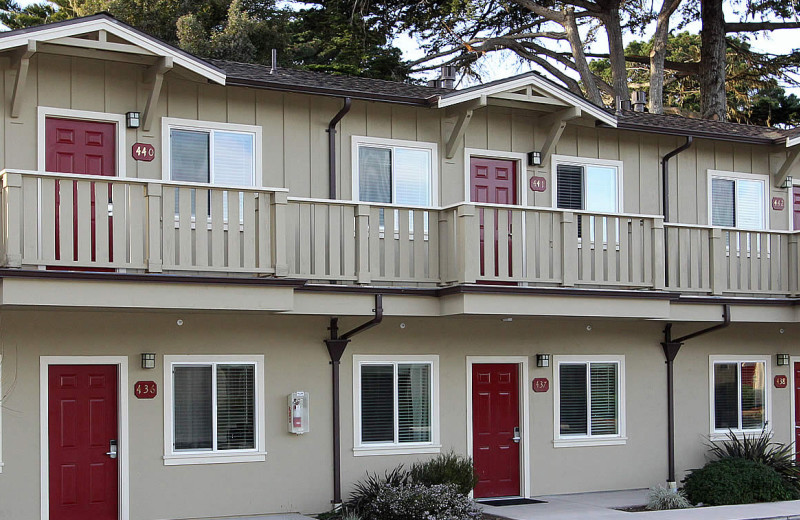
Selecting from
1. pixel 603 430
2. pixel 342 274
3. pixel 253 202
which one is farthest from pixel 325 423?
pixel 603 430

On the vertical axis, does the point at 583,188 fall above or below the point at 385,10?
below

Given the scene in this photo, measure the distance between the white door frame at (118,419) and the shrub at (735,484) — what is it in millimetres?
8273

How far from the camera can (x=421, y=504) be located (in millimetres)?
13594

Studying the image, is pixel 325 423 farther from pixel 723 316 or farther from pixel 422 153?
pixel 723 316

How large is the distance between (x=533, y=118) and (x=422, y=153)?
2.06m

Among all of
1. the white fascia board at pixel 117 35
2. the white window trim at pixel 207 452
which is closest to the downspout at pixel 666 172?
A: the white window trim at pixel 207 452

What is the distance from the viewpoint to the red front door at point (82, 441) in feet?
44.9

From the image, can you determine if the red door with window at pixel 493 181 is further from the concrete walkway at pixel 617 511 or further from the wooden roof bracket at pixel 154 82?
the wooden roof bracket at pixel 154 82

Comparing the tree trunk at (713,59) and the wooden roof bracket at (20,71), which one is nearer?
the wooden roof bracket at (20,71)

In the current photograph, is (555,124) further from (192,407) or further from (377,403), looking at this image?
(192,407)

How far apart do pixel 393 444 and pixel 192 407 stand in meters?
3.01

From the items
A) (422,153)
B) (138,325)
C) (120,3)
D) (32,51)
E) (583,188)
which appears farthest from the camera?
(120,3)

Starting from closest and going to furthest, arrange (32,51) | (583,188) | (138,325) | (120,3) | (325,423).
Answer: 1. (32,51)
2. (138,325)
3. (325,423)
4. (583,188)
5. (120,3)

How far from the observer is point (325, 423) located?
1534 cm
